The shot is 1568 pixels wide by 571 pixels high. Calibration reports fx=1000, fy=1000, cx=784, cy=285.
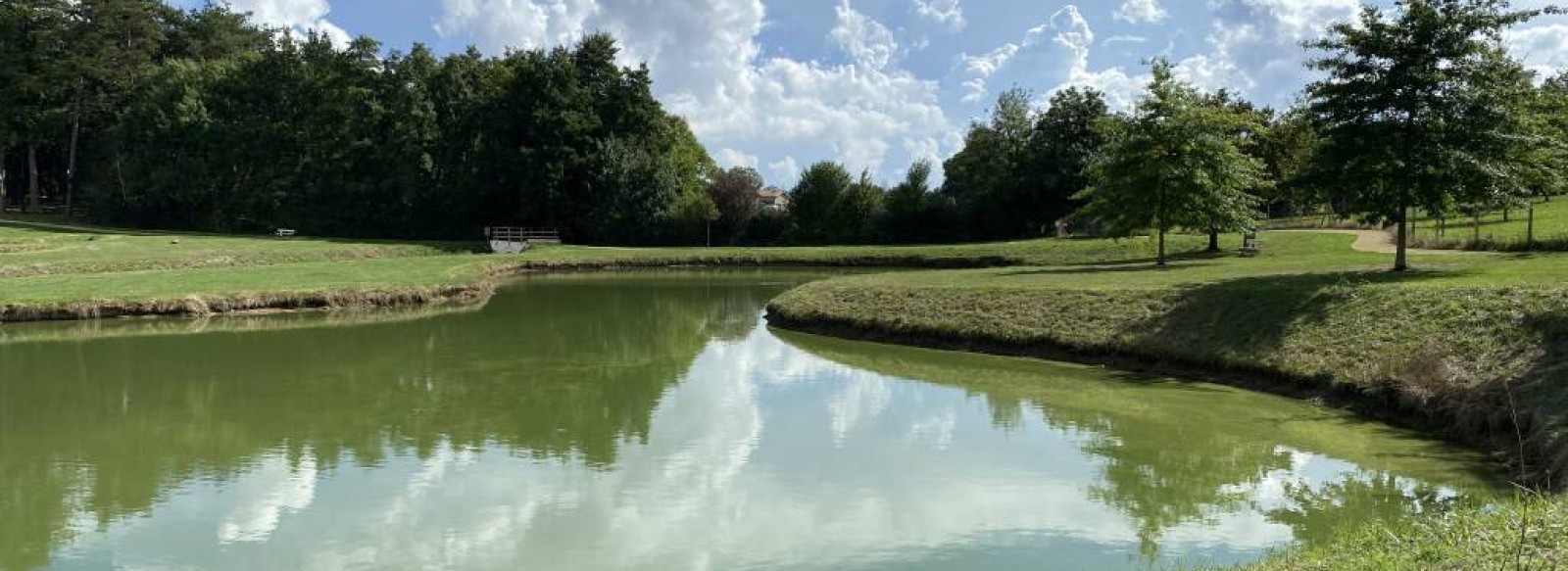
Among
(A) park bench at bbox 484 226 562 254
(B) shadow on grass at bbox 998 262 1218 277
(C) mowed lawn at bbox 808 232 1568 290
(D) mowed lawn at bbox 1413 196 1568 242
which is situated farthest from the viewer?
(A) park bench at bbox 484 226 562 254

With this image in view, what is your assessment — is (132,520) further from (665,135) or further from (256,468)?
(665,135)

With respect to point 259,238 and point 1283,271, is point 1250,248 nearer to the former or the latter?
point 1283,271

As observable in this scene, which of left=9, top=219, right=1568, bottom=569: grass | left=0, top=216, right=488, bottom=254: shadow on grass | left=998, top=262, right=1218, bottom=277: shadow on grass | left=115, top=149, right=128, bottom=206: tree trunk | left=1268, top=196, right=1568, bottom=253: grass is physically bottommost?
left=9, top=219, right=1568, bottom=569: grass

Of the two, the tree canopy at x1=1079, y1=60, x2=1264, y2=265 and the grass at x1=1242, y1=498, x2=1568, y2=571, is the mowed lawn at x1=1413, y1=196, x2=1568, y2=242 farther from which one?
the grass at x1=1242, y1=498, x2=1568, y2=571

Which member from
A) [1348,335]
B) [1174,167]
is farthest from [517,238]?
[1348,335]

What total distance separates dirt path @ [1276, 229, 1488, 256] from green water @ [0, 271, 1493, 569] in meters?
17.0

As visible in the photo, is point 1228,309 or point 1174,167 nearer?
point 1228,309

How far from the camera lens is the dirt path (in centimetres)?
3064

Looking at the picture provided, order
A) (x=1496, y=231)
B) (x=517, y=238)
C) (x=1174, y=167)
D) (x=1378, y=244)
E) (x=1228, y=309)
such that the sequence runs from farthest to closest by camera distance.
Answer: (x=517, y=238) → (x=1378, y=244) → (x=1496, y=231) → (x=1174, y=167) → (x=1228, y=309)

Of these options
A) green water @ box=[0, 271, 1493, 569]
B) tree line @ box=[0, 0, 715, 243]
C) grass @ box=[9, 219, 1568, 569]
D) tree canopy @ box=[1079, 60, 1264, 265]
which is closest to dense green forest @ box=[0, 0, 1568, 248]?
tree line @ box=[0, 0, 715, 243]

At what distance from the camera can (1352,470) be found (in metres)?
12.7

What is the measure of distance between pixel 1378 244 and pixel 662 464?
33977 mm

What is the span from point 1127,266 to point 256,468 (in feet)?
93.1

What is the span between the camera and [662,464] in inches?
516
